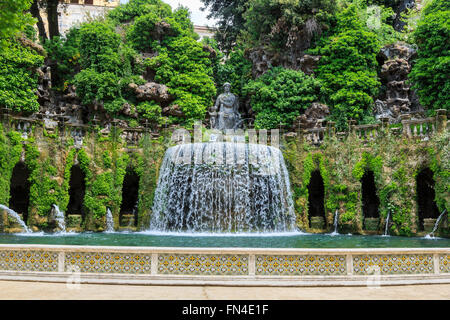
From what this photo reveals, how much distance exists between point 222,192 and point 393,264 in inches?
432

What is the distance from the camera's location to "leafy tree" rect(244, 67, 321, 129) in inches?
937

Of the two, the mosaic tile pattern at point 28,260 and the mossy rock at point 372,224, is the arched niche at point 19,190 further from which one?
the mossy rock at point 372,224

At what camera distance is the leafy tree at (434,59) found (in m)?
20.0

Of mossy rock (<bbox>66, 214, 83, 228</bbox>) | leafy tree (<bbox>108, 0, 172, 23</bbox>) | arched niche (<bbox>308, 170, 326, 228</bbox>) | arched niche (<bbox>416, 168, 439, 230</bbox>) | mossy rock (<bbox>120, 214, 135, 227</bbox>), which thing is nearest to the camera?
mossy rock (<bbox>66, 214, 83, 228</bbox>)

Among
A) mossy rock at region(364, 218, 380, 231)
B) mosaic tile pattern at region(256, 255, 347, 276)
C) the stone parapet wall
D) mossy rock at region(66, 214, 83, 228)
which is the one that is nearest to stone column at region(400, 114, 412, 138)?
mossy rock at region(364, 218, 380, 231)

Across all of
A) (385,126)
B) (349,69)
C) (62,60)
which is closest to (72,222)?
(62,60)

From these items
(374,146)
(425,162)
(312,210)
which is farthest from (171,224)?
(425,162)

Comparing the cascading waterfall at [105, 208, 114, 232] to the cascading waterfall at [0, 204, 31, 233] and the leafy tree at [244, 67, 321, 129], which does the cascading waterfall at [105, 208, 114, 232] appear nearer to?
the cascading waterfall at [0, 204, 31, 233]

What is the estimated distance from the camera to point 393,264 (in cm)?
647

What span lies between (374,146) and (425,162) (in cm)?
221

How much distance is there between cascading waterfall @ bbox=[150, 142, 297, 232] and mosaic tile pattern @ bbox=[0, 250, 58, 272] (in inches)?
412

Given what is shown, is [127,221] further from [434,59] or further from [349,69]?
[434,59]
